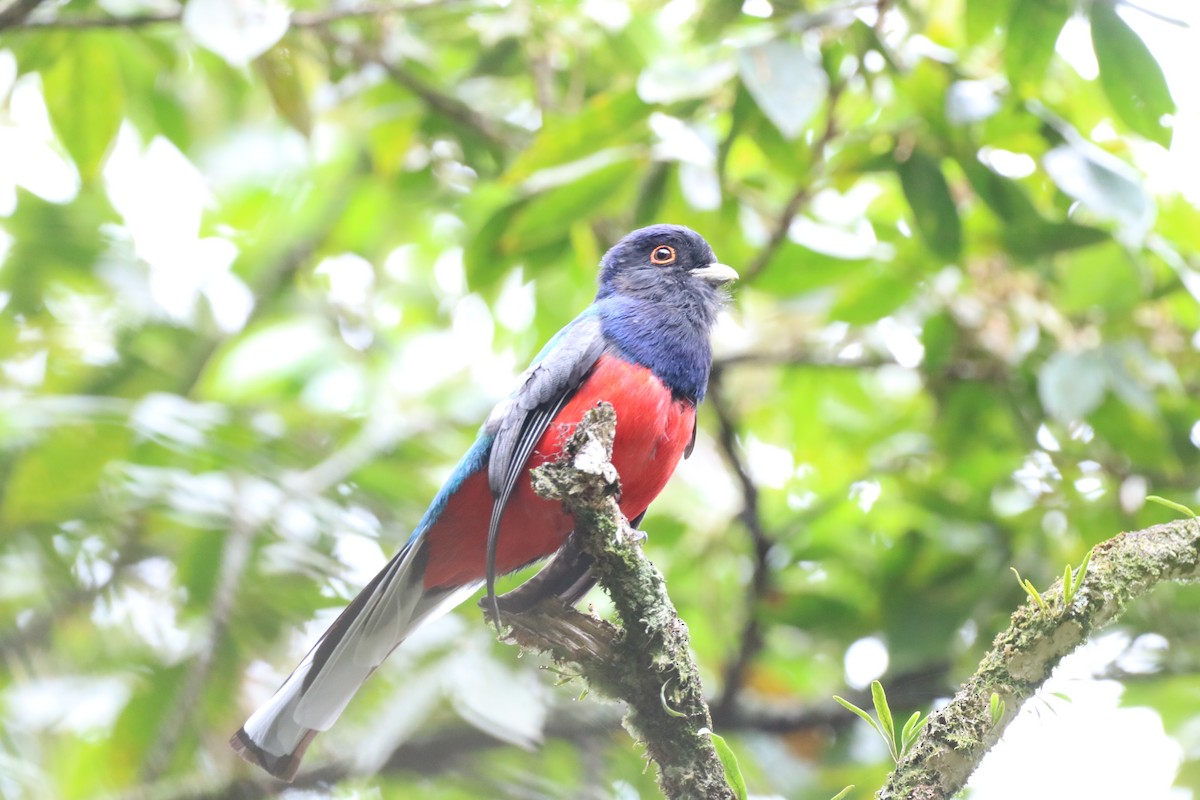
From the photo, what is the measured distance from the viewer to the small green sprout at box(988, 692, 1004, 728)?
7.24 ft

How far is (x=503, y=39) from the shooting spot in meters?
5.20

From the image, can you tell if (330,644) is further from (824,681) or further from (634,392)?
(824,681)

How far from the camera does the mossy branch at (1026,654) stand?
7.30ft

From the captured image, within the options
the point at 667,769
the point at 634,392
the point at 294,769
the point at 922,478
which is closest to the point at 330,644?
the point at 294,769

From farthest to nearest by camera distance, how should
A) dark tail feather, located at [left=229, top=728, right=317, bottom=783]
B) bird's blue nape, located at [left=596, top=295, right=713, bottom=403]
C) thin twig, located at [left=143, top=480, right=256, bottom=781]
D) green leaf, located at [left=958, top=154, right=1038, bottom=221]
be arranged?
thin twig, located at [left=143, top=480, right=256, bottom=781] → green leaf, located at [left=958, top=154, right=1038, bottom=221] → bird's blue nape, located at [left=596, top=295, right=713, bottom=403] → dark tail feather, located at [left=229, top=728, right=317, bottom=783]

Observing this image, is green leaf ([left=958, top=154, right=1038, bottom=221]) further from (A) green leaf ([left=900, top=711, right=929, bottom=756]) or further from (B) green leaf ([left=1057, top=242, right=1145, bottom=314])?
(A) green leaf ([left=900, top=711, right=929, bottom=756])

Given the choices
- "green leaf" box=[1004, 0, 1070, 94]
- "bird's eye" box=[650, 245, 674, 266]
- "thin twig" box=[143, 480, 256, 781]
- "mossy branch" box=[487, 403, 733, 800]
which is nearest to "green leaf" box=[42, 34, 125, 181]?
"thin twig" box=[143, 480, 256, 781]

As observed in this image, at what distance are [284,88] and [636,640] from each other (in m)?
2.81

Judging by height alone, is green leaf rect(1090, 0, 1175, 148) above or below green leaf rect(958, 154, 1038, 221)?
above

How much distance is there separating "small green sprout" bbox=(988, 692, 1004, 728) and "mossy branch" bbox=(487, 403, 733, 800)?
1.94ft

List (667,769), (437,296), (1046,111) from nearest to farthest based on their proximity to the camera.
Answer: (667,769) < (1046,111) < (437,296)

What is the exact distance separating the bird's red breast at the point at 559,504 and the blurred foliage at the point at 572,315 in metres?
0.30

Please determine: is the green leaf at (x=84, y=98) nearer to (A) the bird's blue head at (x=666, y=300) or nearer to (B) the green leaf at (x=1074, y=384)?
(A) the bird's blue head at (x=666, y=300)

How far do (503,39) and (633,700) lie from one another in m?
3.41
